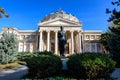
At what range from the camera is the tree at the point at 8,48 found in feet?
69.9

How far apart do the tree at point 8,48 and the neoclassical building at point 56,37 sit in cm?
3336

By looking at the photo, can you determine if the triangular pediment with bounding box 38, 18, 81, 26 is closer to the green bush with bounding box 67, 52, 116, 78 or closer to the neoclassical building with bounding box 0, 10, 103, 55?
the neoclassical building with bounding box 0, 10, 103, 55

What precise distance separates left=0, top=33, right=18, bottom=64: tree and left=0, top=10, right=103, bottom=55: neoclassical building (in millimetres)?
33360

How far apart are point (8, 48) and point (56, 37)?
3526 centimetres

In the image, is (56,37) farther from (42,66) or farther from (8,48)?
(42,66)

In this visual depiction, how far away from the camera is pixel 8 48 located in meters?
22.0

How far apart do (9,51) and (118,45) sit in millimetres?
11625

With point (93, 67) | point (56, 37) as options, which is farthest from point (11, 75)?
point (56, 37)

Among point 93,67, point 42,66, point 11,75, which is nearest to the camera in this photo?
point 93,67

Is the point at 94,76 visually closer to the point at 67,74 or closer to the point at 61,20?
the point at 67,74

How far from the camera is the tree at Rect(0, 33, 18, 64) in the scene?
839 inches

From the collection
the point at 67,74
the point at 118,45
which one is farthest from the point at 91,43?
the point at 67,74

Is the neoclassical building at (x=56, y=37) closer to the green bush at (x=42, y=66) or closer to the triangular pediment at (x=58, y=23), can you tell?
the triangular pediment at (x=58, y=23)

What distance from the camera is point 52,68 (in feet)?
37.9
